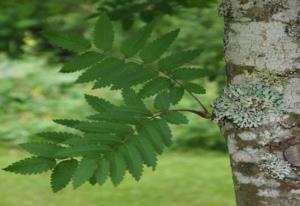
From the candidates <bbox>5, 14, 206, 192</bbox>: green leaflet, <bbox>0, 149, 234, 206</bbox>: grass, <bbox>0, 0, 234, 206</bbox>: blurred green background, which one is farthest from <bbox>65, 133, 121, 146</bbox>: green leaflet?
<bbox>0, 149, 234, 206</bbox>: grass

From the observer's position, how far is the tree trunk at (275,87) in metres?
1.26

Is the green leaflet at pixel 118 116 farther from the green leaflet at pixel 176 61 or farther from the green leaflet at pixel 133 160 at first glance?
the green leaflet at pixel 176 61

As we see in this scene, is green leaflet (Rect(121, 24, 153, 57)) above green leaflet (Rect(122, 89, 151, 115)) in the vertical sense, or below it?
above

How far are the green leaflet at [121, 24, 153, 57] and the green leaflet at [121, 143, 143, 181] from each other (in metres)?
0.33

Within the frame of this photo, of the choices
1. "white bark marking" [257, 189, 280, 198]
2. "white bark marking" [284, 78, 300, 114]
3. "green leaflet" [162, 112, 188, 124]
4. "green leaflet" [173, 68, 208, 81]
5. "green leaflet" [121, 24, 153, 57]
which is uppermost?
"green leaflet" [121, 24, 153, 57]

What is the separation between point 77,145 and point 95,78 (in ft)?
0.82

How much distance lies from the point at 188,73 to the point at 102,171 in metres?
0.38

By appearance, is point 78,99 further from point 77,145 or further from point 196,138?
point 77,145

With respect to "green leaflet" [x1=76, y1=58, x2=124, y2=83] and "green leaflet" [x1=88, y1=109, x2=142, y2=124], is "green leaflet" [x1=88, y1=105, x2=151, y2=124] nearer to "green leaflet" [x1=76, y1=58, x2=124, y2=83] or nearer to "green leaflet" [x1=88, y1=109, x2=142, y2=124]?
"green leaflet" [x1=88, y1=109, x2=142, y2=124]

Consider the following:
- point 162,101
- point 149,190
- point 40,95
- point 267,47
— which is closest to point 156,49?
point 162,101

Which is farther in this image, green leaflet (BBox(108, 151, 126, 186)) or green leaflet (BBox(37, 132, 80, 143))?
green leaflet (BBox(37, 132, 80, 143))

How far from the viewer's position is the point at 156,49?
67.9 inches

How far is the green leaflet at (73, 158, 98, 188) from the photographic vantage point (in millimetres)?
1400

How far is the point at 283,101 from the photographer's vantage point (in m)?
1.26
